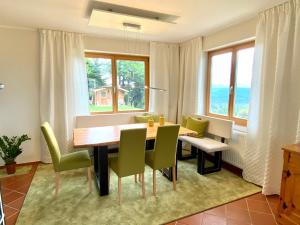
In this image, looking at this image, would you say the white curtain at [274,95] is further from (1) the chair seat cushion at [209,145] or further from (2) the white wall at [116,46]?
(2) the white wall at [116,46]

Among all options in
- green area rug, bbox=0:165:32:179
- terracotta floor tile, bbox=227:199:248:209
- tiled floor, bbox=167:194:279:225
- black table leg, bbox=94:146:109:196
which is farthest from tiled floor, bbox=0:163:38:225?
terracotta floor tile, bbox=227:199:248:209

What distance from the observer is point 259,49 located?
2.67 m

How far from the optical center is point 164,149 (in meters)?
2.50

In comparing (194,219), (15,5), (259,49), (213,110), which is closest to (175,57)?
(213,110)

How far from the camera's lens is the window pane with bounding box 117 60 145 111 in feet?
13.8

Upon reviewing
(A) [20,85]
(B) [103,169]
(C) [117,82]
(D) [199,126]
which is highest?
(C) [117,82]

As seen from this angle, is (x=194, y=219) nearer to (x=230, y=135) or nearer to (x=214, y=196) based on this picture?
(x=214, y=196)

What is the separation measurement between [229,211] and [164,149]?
1.02 metres

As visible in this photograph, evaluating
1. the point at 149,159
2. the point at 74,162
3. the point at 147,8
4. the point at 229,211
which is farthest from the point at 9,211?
the point at 147,8

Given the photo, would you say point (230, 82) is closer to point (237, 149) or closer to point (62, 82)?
point (237, 149)

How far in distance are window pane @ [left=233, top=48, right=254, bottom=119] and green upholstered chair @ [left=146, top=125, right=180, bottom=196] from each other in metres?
1.46

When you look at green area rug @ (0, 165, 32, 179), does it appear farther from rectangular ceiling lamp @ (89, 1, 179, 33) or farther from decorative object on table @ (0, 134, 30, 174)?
rectangular ceiling lamp @ (89, 1, 179, 33)

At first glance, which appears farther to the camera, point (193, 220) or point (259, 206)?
point (259, 206)

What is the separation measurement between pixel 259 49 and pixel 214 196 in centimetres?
207
